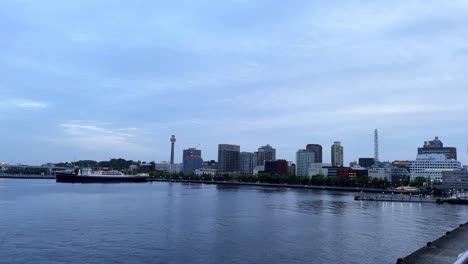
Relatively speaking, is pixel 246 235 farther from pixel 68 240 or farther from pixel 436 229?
pixel 436 229

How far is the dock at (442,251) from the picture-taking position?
34000mm

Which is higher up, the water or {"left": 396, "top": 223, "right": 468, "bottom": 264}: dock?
{"left": 396, "top": 223, "right": 468, "bottom": 264}: dock

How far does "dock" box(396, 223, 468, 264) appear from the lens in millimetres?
34000

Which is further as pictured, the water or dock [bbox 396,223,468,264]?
the water

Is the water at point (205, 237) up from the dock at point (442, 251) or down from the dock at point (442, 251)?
down

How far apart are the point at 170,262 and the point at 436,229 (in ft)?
140

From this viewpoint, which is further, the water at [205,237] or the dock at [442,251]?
the water at [205,237]

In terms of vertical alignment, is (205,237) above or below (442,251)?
below

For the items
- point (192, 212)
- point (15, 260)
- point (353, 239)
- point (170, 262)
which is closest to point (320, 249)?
point (353, 239)

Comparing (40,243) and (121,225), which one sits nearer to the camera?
(40,243)

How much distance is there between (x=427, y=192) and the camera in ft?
547

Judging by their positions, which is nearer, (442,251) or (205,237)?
(442,251)

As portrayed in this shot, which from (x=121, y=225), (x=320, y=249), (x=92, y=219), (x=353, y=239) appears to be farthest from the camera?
(x=92, y=219)

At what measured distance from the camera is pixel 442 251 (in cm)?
3803
